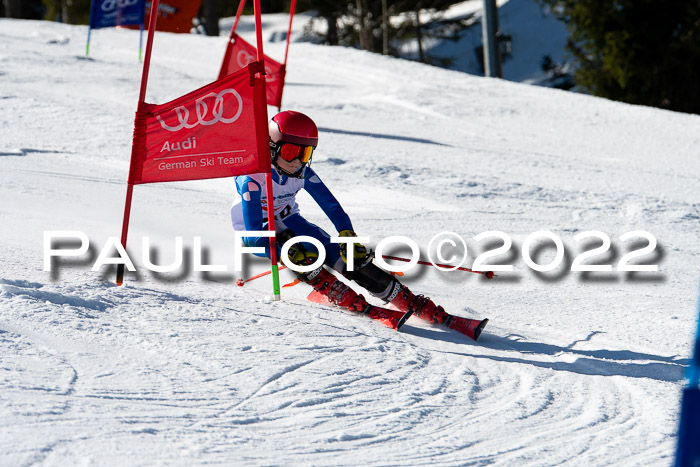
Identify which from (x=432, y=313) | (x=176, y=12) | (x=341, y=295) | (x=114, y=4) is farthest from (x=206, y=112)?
(x=176, y=12)

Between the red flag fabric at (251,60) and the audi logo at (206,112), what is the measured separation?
4921 millimetres

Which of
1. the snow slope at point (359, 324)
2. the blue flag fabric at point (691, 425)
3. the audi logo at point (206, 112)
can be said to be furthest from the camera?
the audi logo at point (206, 112)

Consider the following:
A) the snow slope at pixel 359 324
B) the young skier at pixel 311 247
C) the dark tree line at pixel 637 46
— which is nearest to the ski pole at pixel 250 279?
the snow slope at pixel 359 324

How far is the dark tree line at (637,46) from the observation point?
15742 mm

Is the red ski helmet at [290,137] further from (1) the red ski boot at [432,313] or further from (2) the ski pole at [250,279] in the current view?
(1) the red ski boot at [432,313]

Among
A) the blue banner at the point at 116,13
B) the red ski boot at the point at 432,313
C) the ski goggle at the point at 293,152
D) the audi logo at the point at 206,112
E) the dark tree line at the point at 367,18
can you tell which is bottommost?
the red ski boot at the point at 432,313

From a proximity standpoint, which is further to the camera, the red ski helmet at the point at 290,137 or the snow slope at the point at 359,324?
the red ski helmet at the point at 290,137

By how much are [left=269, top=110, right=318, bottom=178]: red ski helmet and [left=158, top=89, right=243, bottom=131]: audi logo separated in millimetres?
360

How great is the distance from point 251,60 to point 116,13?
13.4ft

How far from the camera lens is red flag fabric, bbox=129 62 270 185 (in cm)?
421

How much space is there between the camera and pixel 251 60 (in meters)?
9.41

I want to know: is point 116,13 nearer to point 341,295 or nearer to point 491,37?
point 491,37

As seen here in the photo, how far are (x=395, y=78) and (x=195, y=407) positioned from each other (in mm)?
9986

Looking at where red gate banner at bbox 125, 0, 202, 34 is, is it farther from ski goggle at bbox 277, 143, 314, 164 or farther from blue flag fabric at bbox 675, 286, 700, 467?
blue flag fabric at bbox 675, 286, 700, 467
